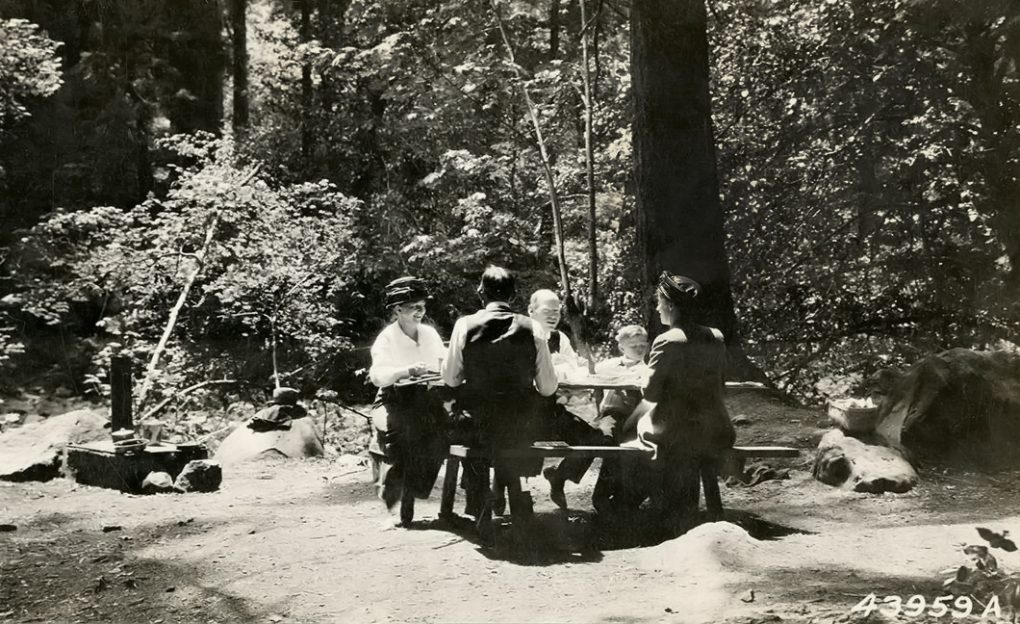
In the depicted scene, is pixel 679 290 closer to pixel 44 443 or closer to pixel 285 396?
pixel 285 396

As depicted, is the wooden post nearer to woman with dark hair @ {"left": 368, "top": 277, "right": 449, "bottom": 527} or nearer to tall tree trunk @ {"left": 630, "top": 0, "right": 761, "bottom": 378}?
woman with dark hair @ {"left": 368, "top": 277, "right": 449, "bottom": 527}

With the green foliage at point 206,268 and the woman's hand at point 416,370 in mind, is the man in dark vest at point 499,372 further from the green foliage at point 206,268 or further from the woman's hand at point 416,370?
the green foliage at point 206,268

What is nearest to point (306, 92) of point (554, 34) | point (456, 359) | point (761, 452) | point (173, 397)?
point (554, 34)

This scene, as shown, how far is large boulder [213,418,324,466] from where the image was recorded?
33.9 ft

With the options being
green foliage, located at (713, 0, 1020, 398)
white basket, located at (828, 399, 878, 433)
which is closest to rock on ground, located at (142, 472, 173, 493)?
white basket, located at (828, 399, 878, 433)

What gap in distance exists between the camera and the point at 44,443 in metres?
9.57

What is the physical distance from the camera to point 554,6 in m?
17.4

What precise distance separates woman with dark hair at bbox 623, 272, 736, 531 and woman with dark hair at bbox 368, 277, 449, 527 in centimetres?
148

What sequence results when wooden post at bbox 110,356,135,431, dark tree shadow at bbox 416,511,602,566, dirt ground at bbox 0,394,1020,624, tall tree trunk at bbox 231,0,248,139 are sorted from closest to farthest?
dirt ground at bbox 0,394,1020,624 → dark tree shadow at bbox 416,511,602,566 → wooden post at bbox 110,356,135,431 → tall tree trunk at bbox 231,0,248,139

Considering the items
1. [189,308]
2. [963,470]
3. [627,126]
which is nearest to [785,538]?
[963,470]

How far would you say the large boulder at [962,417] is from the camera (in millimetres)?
7477

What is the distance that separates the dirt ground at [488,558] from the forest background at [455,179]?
494cm

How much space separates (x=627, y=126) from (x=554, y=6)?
508 cm

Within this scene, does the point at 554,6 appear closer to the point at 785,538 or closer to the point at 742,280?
the point at 742,280
